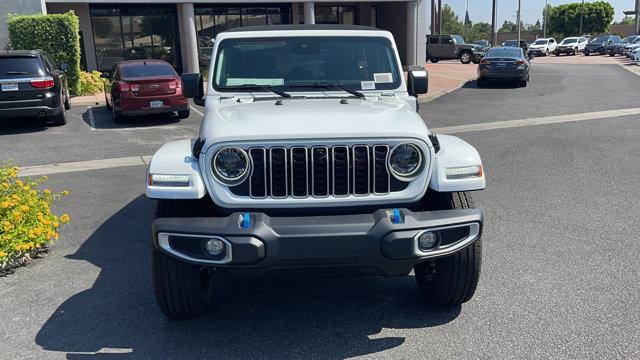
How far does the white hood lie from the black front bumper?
48 centimetres

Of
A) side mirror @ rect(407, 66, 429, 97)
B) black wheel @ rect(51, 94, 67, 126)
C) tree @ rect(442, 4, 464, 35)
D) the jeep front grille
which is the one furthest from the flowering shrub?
tree @ rect(442, 4, 464, 35)

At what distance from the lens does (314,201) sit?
3410 millimetres

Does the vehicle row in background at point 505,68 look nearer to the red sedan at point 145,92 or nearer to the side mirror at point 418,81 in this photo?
the red sedan at point 145,92

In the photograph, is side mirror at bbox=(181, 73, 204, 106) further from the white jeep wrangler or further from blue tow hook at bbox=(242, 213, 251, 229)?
blue tow hook at bbox=(242, 213, 251, 229)

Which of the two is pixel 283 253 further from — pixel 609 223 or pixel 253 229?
pixel 609 223

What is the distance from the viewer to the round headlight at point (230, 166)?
3.38 metres

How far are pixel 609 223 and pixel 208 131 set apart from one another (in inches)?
171

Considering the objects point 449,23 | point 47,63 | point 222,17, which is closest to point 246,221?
point 47,63

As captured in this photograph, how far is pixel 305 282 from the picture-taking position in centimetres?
449

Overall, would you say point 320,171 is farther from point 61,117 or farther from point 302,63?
point 61,117

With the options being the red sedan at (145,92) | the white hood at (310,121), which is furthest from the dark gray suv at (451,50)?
the white hood at (310,121)

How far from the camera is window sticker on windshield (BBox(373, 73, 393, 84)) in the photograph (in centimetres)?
475

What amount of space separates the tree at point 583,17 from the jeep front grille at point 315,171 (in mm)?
89750

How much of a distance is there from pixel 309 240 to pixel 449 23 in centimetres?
11077
